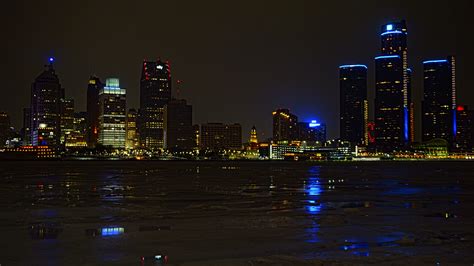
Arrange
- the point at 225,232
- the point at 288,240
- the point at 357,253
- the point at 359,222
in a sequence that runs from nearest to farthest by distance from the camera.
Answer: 1. the point at 357,253
2. the point at 288,240
3. the point at 225,232
4. the point at 359,222

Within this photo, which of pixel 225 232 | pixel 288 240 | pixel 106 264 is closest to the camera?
pixel 106 264

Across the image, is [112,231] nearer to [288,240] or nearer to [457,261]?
[288,240]

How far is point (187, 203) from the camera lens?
30.0m

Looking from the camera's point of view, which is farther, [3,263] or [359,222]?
[359,222]

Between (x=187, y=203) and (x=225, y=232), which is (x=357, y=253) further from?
(x=187, y=203)

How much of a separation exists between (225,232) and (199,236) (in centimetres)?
124

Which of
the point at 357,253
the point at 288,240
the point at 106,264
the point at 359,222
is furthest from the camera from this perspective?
the point at 359,222

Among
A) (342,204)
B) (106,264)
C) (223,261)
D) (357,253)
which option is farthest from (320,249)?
(342,204)

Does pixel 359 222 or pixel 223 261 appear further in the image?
pixel 359 222

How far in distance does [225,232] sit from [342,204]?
1255cm

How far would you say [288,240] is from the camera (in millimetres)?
16891

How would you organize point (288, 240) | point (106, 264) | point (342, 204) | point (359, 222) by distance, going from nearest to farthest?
1. point (106, 264)
2. point (288, 240)
3. point (359, 222)
4. point (342, 204)

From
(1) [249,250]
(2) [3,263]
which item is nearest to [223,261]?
(1) [249,250]

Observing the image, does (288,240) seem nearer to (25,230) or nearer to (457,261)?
(457,261)
